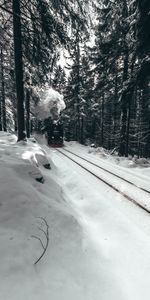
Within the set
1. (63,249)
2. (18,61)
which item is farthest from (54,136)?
(63,249)

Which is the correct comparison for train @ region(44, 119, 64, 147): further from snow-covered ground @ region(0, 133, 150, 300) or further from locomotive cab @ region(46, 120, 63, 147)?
snow-covered ground @ region(0, 133, 150, 300)

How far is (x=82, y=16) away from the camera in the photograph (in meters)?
9.54

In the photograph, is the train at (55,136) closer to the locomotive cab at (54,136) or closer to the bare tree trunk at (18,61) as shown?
the locomotive cab at (54,136)

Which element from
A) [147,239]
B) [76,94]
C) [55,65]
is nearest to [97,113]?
[76,94]

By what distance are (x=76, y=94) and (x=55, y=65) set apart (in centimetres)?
2256

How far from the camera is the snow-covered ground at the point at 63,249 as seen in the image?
319cm

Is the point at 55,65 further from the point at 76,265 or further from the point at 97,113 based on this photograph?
the point at 97,113

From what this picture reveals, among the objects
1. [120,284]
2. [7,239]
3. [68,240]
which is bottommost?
[120,284]

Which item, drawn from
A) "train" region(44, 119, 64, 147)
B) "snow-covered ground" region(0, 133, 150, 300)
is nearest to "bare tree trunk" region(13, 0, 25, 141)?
"snow-covered ground" region(0, 133, 150, 300)

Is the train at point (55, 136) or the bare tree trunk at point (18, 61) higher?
the bare tree trunk at point (18, 61)

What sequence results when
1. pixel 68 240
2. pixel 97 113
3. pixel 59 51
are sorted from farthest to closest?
1. pixel 97 113
2. pixel 59 51
3. pixel 68 240

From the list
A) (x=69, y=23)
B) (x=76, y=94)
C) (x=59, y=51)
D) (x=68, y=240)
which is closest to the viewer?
(x=68, y=240)

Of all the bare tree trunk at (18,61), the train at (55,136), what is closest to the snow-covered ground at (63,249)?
the bare tree trunk at (18,61)

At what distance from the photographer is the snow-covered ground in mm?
3191
